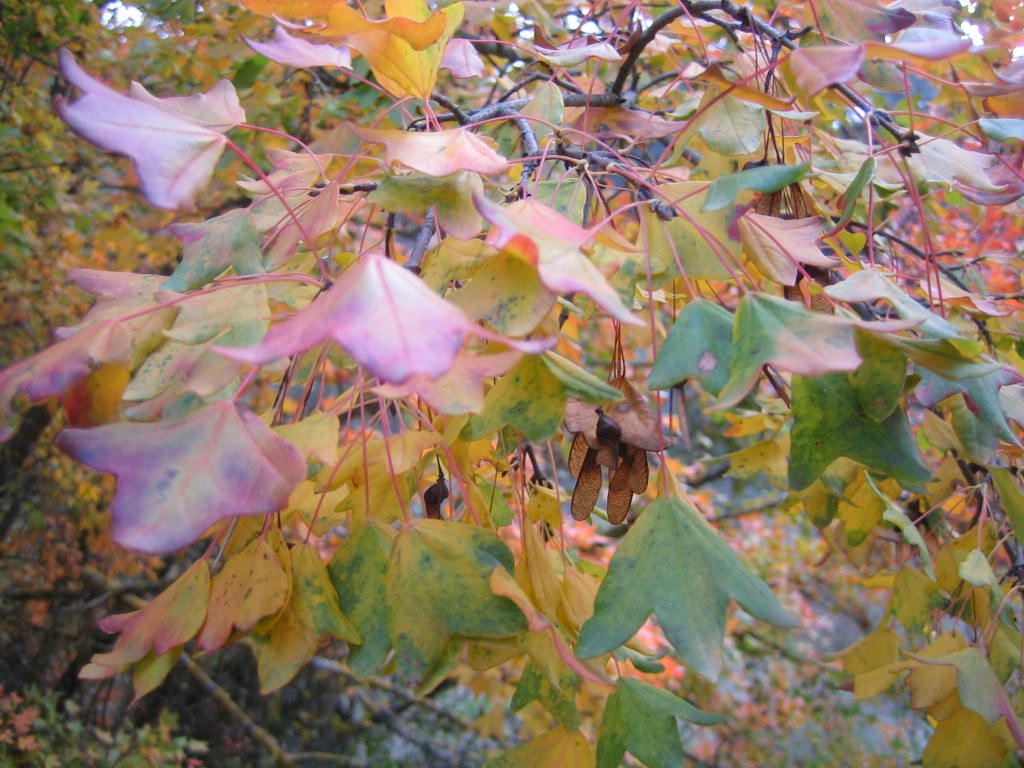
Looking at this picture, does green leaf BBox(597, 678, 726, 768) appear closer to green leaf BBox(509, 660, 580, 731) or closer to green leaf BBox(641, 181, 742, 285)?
green leaf BBox(509, 660, 580, 731)

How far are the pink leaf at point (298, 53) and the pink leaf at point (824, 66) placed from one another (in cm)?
44

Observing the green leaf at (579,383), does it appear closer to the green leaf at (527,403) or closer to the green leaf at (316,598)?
the green leaf at (527,403)

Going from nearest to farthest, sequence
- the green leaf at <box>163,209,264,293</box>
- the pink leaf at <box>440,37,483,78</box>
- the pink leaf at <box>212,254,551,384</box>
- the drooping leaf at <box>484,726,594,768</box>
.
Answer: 1. the pink leaf at <box>212,254,551,384</box>
2. the green leaf at <box>163,209,264,293</box>
3. the drooping leaf at <box>484,726,594,768</box>
4. the pink leaf at <box>440,37,483,78</box>

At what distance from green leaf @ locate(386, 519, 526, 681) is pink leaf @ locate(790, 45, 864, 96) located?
1.66 feet

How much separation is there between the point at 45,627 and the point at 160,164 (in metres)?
3.05

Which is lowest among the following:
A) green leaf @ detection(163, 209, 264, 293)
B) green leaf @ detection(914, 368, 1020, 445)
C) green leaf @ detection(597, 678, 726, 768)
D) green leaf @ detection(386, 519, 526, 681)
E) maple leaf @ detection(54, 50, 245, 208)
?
green leaf @ detection(597, 678, 726, 768)

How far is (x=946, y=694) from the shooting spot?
98 centimetres

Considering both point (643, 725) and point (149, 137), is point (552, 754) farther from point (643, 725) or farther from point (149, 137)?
point (149, 137)

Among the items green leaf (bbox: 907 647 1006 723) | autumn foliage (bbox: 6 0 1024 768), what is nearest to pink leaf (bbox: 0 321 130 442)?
autumn foliage (bbox: 6 0 1024 768)

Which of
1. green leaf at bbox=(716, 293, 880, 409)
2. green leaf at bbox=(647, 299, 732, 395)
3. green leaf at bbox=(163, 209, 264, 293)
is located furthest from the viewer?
green leaf at bbox=(163, 209, 264, 293)

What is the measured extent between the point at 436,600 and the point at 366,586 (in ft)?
0.32

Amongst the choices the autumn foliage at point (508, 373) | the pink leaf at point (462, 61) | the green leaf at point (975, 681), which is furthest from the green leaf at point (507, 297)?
the green leaf at point (975, 681)

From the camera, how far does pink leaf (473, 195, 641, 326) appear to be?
524mm

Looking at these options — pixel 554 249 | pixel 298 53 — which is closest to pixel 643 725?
pixel 554 249
